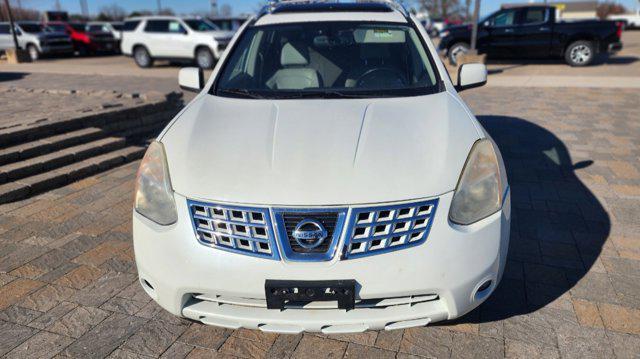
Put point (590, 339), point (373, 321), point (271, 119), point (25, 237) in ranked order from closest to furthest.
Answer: point (373, 321), point (590, 339), point (271, 119), point (25, 237)

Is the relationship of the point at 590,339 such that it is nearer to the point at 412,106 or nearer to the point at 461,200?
the point at 461,200

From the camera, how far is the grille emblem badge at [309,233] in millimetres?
2049

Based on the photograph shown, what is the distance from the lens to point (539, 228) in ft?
12.4

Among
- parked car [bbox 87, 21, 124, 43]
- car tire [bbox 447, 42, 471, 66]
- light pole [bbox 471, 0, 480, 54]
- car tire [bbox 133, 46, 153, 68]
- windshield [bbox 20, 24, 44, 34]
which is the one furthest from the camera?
parked car [bbox 87, 21, 124, 43]

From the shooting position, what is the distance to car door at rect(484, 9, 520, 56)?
14.5 m

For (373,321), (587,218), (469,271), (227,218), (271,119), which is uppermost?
(271,119)

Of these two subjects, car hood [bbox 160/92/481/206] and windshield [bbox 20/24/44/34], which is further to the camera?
windshield [bbox 20/24/44/34]

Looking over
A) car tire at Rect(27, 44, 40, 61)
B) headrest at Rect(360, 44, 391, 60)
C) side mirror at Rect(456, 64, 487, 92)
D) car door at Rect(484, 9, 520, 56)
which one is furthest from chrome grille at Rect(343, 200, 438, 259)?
car tire at Rect(27, 44, 40, 61)

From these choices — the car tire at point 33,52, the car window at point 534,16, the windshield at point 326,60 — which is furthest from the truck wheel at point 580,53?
the car tire at point 33,52

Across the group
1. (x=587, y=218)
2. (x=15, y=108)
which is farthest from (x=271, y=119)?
(x=15, y=108)

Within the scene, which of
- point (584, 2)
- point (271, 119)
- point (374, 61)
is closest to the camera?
point (271, 119)

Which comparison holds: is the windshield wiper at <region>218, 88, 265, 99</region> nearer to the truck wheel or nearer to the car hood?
the car hood

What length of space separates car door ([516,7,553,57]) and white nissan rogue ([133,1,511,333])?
1347 cm

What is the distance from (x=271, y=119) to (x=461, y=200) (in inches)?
44.6
